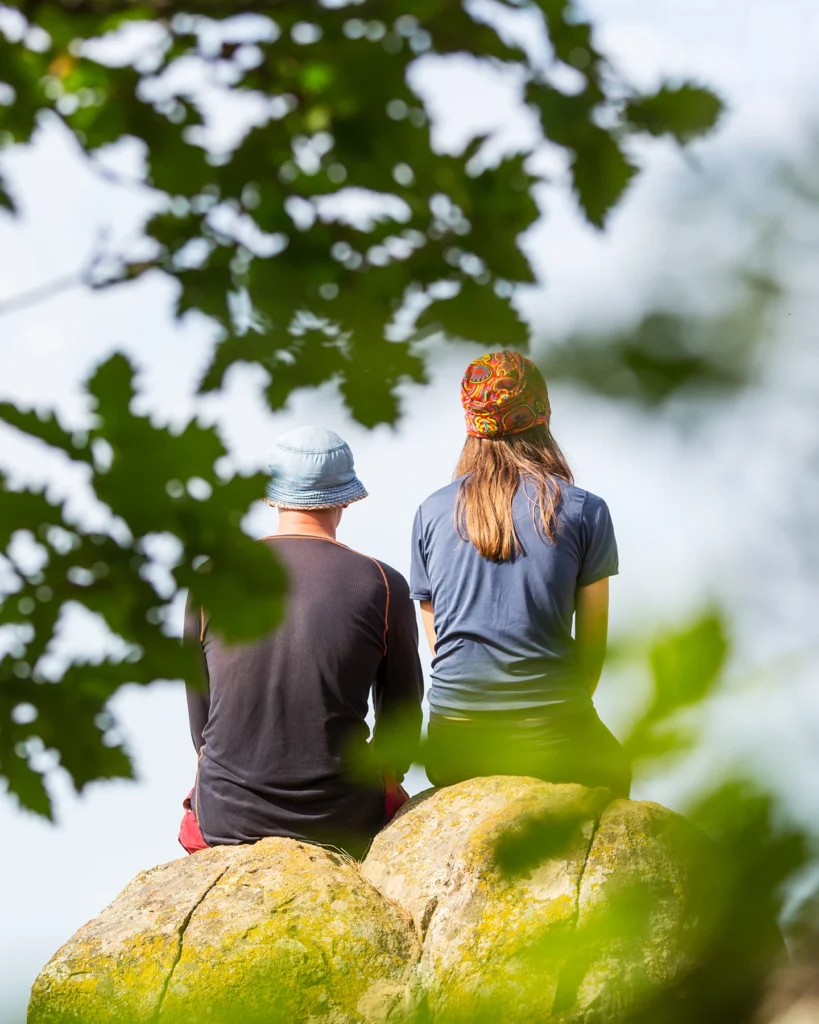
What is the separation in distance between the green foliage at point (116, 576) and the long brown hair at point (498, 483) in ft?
7.05

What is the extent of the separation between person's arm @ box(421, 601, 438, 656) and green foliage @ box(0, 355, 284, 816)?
270cm

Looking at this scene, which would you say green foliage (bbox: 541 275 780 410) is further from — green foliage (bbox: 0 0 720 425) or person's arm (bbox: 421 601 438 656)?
person's arm (bbox: 421 601 438 656)

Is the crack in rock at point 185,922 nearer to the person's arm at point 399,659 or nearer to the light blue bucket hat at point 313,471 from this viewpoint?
the person's arm at point 399,659

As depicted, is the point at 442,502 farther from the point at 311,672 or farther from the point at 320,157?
the point at 320,157

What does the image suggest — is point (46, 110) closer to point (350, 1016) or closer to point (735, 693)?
point (735, 693)

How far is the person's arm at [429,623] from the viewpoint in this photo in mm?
3803

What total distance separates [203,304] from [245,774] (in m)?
2.73

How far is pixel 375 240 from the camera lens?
1.28 m

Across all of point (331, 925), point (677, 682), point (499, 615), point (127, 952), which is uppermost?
point (677, 682)

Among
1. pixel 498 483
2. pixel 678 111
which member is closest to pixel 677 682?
pixel 678 111

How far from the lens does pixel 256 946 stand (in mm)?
3609

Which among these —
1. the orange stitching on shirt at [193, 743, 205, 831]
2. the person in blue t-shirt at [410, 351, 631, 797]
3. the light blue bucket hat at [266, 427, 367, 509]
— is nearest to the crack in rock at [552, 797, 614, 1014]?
the person in blue t-shirt at [410, 351, 631, 797]

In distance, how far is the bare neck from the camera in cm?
366

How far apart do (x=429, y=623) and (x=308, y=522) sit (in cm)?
56
